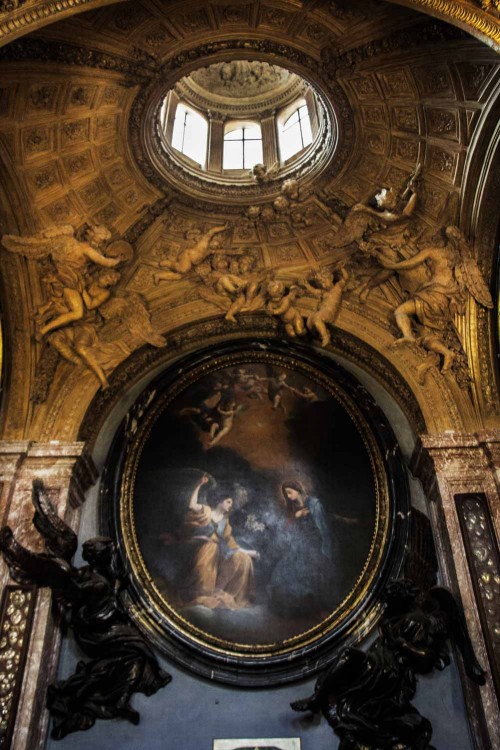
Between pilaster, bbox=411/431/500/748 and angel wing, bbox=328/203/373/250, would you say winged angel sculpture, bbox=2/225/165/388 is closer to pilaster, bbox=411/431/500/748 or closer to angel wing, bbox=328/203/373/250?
Answer: angel wing, bbox=328/203/373/250

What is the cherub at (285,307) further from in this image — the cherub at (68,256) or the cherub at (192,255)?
the cherub at (68,256)

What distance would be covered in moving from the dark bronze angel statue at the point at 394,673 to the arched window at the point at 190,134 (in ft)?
28.7

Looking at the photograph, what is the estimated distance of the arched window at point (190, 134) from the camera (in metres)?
12.5

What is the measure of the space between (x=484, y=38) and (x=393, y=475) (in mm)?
6267

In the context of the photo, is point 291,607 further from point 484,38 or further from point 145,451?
point 484,38

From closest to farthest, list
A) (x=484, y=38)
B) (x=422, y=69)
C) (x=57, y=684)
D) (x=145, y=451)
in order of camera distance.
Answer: (x=484, y=38) → (x=57, y=684) → (x=422, y=69) → (x=145, y=451)

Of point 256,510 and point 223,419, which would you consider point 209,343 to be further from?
point 256,510

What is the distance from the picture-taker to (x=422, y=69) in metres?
9.23

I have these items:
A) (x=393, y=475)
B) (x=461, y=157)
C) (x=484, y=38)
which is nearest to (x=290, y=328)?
(x=393, y=475)

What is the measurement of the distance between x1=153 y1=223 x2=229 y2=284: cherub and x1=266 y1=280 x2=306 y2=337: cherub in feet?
3.90

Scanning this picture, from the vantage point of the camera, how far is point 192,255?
11.4 m

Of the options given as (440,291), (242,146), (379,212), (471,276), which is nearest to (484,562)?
(440,291)

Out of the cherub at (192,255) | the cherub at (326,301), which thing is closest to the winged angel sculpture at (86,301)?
the cherub at (192,255)

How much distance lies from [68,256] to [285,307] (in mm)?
3859
